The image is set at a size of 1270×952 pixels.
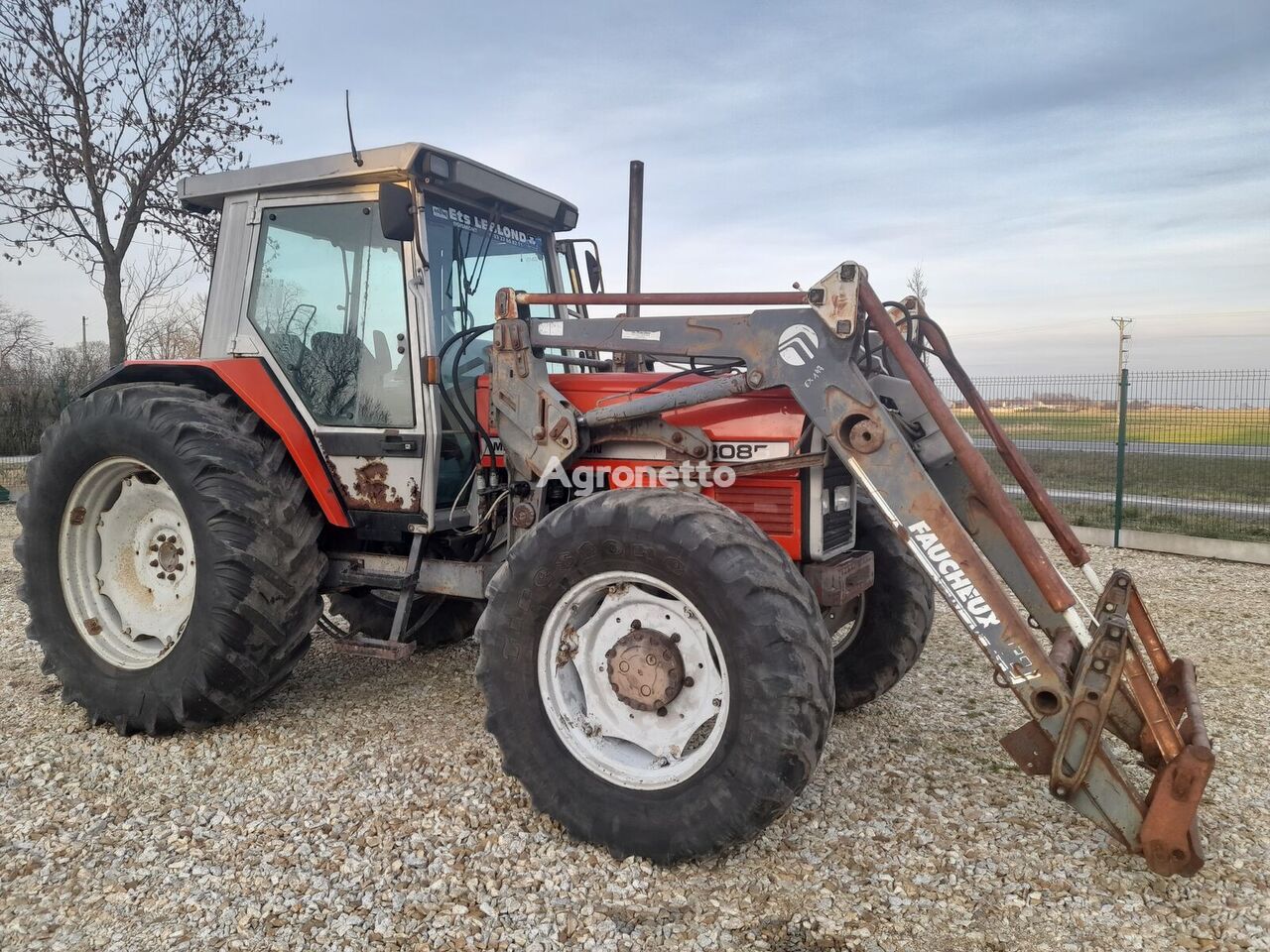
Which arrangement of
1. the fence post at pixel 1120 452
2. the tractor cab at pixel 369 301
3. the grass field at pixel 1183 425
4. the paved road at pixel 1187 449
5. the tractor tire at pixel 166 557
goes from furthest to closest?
the paved road at pixel 1187 449 → the grass field at pixel 1183 425 → the fence post at pixel 1120 452 → the tractor cab at pixel 369 301 → the tractor tire at pixel 166 557

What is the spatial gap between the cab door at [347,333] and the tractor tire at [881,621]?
216 centimetres

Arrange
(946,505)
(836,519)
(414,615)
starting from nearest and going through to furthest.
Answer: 1. (946,505)
2. (836,519)
3. (414,615)

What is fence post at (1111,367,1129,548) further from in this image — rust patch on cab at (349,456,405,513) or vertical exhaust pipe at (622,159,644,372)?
rust patch on cab at (349,456,405,513)

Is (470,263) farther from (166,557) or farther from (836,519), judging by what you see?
(836,519)

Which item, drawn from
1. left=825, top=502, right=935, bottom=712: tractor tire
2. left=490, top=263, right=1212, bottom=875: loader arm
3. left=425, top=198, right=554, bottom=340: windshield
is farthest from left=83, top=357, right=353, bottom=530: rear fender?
left=825, top=502, right=935, bottom=712: tractor tire

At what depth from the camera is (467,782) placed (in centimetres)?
356

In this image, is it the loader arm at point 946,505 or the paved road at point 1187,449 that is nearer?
the loader arm at point 946,505

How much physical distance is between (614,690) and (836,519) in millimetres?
1237

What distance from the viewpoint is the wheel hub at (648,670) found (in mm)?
3049

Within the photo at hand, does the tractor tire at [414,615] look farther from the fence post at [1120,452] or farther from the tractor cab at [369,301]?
the fence post at [1120,452]

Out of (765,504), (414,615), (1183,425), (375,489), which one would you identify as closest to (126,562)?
(375,489)

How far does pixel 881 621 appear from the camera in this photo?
4.21 metres

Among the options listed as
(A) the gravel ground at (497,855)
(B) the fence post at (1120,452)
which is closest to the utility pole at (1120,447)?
(B) the fence post at (1120,452)

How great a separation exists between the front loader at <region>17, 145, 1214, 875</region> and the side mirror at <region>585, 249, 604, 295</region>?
2 cm
